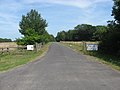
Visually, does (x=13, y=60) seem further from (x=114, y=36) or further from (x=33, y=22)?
(x=33, y=22)

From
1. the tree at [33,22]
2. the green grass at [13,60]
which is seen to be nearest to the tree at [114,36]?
the green grass at [13,60]

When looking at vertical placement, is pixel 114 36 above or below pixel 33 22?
below

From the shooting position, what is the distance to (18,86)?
11438mm

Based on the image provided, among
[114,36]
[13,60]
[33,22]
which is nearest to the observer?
[13,60]

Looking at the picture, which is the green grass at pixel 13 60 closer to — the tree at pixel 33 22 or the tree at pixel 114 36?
the tree at pixel 114 36

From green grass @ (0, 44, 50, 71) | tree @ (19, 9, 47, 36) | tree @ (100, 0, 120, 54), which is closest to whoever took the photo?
green grass @ (0, 44, 50, 71)

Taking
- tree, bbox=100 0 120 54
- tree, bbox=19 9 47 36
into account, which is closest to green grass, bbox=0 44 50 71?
tree, bbox=100 0 120 54

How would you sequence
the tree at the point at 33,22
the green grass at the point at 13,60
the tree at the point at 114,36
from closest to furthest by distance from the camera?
1. the green grass at the point at 13,60
2. the tree at the point at 114,36
3. the tree at the point at 33,22

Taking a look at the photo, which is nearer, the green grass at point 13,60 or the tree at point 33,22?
the green grass at point 13,60

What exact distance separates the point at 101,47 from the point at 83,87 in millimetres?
32158

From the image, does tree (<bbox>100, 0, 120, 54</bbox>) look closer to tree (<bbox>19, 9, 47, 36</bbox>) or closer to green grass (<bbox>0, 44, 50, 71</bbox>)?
green grass (<bbox>0, 44, 50, 71</bbox>)

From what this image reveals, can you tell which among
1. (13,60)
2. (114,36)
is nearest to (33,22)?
(114,36)

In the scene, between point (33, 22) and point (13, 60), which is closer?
point (13, 60)

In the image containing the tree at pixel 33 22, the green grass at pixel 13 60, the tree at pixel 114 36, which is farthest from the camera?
the tree at pixel 33 22
